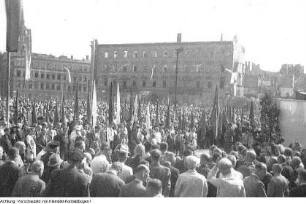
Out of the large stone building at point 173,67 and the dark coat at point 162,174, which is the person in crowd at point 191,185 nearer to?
the dark coat at point 162,174

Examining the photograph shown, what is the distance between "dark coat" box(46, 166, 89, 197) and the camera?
486cm

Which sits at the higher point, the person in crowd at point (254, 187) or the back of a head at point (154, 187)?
the back of a head at point (154, 187)

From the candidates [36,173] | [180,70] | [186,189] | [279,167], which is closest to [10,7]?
[36,173]

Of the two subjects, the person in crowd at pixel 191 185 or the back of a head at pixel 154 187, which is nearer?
the back of a head at pixel 154 187

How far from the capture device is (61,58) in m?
70.6

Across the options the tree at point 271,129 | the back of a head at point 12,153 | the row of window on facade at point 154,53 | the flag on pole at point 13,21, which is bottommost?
the tree at point 271,129

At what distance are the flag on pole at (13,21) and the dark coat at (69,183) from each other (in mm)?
4615

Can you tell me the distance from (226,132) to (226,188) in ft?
35.9

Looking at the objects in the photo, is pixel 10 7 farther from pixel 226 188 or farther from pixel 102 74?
pixel 102 74

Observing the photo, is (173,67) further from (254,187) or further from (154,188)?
(154,188)

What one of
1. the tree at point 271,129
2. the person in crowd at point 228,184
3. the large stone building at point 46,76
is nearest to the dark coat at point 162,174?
the person in crowd at point 228,184

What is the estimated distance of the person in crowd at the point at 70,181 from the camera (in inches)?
191

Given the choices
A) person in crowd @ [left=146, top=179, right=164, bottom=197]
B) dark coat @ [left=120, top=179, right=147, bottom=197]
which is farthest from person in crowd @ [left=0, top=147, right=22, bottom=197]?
person in crowd @ [left=146, top=179, right=164, bottom=197]

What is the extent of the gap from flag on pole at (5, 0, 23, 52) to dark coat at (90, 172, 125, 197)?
4.73m
